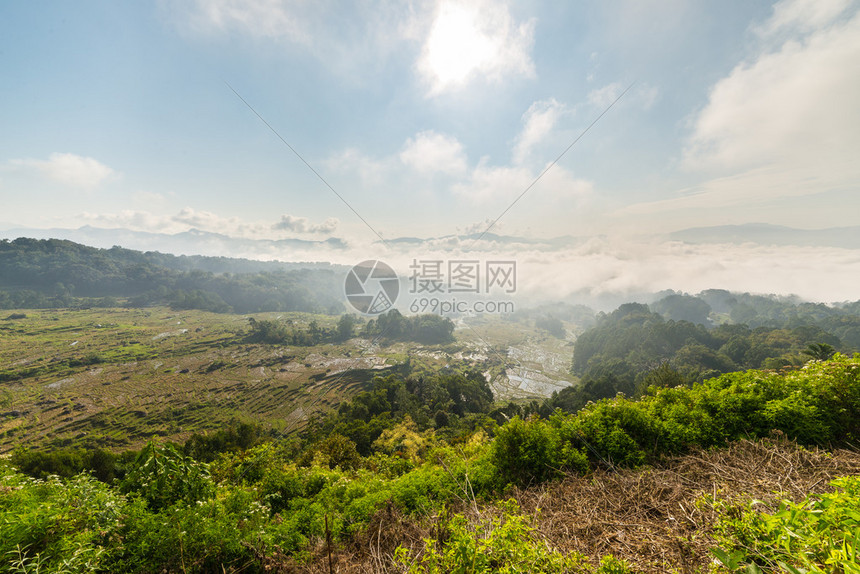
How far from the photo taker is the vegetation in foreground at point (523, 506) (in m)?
2.98

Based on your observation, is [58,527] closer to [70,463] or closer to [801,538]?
[801,538]

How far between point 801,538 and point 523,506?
4709mm

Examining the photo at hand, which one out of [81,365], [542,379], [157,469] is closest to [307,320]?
[81,365]

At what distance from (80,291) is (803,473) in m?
260

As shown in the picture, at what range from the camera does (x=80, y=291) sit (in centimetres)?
16525

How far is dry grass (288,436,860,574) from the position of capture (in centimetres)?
365

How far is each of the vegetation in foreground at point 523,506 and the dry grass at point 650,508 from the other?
0.03 m

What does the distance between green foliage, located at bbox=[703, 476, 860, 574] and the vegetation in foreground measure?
18 mm

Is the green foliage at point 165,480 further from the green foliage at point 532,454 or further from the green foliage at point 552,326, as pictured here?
the green foliage at point 552,326

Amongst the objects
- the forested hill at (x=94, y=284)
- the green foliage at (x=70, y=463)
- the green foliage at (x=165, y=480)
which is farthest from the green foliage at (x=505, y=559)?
the forested hill at (x=94, y=284)

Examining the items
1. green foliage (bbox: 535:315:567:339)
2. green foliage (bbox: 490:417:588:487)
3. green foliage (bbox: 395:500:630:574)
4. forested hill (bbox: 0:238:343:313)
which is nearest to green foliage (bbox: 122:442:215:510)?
green foliage (bbox: 395:500:630:574)

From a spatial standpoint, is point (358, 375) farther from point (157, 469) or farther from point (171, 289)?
point (171, 289)

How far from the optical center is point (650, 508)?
462 cm

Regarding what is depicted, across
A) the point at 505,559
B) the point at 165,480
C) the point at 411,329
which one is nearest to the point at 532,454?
the point at 505,559
